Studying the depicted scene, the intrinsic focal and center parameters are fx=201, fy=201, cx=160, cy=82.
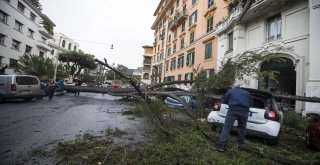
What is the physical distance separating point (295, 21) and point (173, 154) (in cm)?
1271

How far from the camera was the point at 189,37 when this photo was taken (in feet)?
94.0

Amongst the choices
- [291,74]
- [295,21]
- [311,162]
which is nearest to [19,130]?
[311,162]

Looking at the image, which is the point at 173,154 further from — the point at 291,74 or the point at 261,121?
the point at 291,74

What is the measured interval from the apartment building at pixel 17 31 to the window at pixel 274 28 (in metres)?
24.3

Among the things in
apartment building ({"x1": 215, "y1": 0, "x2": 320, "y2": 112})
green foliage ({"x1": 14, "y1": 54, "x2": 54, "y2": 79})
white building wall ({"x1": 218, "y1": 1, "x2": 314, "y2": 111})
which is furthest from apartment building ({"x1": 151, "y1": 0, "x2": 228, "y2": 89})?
green foliage ({"x1": 14, "y1": 54, "x2": 54, "y2": 79})

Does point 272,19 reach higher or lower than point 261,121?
higher

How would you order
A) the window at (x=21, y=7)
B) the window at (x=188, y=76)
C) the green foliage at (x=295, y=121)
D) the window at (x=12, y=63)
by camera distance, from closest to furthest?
1. the green foliage at (x=295, y=121)
2. the window at (x=12, y=63)
3. the window at (x=188, y=76)
4. the window at (x=21, y=7)

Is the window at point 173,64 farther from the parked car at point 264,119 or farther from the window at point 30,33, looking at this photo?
the parked car at point 264,119

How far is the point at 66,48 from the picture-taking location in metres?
56.5

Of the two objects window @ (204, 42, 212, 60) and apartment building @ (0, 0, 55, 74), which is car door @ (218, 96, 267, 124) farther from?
apartment building @ (0, 0, 55, 74)

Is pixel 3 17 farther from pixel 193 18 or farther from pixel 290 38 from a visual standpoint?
pixel 290 38

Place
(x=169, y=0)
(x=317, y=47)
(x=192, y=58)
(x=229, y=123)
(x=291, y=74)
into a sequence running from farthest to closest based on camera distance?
(x=169, y=0) → (x=192, y=58) → (x=291, y=74) → (x=317, y=47) → (x=229, y=123)

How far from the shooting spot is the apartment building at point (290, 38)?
10547mm

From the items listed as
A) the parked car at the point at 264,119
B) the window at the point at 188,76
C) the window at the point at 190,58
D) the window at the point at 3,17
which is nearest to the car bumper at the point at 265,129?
the parked car at the point at 264,119
